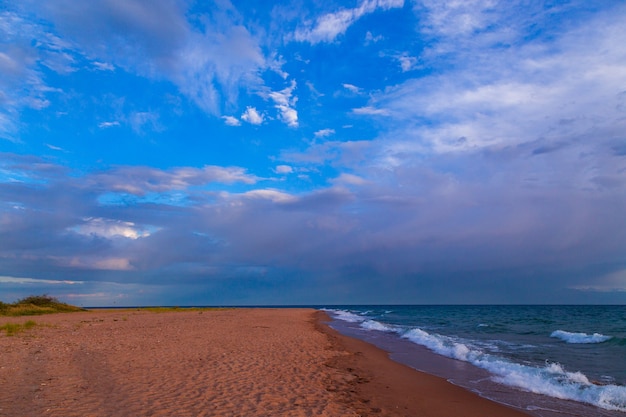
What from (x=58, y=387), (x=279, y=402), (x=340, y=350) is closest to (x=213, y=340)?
(x=340, y=350)

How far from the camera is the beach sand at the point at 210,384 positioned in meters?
8.30

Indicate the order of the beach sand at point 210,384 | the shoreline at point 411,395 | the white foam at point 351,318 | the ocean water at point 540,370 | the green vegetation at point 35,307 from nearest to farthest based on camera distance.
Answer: the beach sand at point 210,384, the shoreline at point 411,395, the ocean water at point 540,370, the green vegetation at point 35,307, the white foam at point 351,318

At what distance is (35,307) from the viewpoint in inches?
1962

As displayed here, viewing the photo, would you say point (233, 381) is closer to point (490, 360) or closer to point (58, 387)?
point (58, 387)

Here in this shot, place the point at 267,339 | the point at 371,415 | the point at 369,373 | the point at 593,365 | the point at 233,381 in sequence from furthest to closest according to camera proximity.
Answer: the point at 267,339 → the point at 593,365 → the point at 369,373 → the point at 233,381 → the point at 371,415

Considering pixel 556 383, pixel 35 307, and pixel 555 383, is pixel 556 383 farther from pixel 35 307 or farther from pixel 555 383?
pixel 35 307

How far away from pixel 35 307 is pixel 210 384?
51852mm

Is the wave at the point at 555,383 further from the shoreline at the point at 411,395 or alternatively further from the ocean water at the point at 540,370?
the shoreline at the point at 411,395

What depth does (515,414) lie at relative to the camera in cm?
945

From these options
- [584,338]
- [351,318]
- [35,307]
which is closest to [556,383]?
[584,338]

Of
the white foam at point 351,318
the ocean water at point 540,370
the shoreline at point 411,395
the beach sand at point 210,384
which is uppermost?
the beach sand at point 210,384

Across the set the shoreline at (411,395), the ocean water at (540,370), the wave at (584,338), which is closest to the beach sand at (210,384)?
the shoreline at (411,395)

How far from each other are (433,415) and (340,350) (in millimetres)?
10802

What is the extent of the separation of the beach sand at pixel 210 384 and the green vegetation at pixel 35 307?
3551cm
